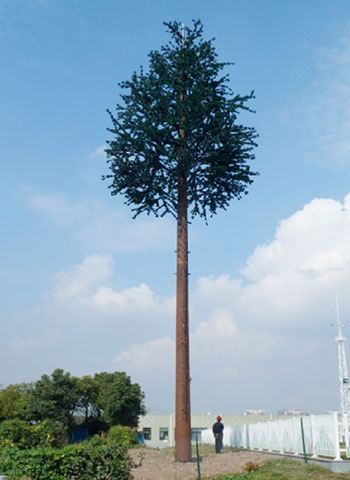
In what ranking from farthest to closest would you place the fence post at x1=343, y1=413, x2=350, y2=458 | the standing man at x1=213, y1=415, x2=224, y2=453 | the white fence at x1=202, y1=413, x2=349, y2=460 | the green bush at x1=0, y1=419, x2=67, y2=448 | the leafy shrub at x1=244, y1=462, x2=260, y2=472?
the standing man at x1=213, y1=415, x2=224, y2=453 < the green bush at x1=0, y1=419, x2=67, y2=448 < the white fence at x1=202, y1=413, x2=349, y2=460 < the fence post at x1=343, y1=413, x2=350, y2=458 < the leafy shrub at x1=244, y1=462, x2=260, y2=472

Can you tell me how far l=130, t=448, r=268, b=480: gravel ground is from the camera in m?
15.0

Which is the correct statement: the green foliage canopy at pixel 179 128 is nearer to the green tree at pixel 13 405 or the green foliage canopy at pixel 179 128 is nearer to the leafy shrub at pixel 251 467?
the leafy shrub at pixel 251 467

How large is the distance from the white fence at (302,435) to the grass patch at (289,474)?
1.02m

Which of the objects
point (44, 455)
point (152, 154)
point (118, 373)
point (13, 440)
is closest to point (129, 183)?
point (152, 154)

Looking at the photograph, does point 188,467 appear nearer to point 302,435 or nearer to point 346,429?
point 302,435

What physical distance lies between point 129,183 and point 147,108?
10.8 ft

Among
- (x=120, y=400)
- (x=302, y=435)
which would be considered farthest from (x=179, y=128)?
(x=120, y=400)

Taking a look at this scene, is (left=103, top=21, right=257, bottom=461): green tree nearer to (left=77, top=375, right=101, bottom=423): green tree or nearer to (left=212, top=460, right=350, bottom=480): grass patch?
(left=212, top=460, right=350, bottom=480): grass patch

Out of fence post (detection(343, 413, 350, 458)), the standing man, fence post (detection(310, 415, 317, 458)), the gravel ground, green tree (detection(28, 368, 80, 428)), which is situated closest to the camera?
fence post (detection(343, 413, 350, 458))

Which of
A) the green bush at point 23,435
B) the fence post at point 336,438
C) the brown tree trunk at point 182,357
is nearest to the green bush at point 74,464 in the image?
the green bush at point 23,435

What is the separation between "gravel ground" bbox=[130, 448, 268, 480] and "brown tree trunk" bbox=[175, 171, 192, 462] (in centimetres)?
71

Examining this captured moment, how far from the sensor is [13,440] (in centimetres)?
1722

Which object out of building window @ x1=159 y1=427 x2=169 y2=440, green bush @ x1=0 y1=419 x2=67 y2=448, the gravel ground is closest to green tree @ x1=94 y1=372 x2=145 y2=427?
building window @ x1=159 y1=427 x2=169 y2=440

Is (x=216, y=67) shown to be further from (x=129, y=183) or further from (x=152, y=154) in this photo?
(x=129, y=183)
